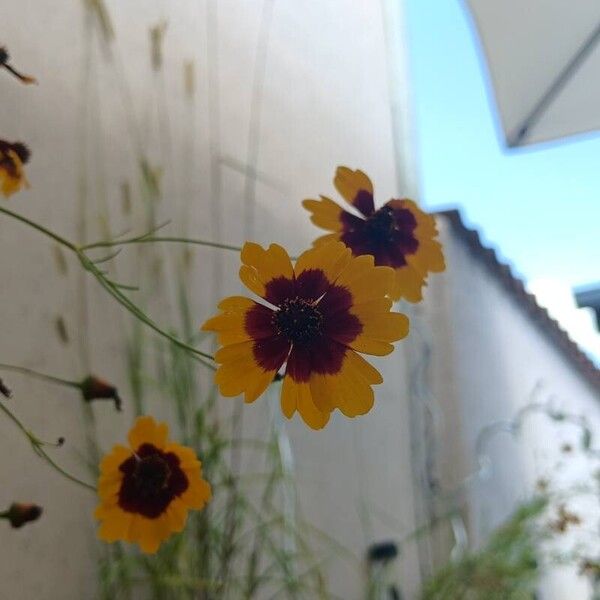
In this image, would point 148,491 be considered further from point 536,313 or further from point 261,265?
point 536,313

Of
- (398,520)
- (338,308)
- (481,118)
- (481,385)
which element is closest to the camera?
(338,308)

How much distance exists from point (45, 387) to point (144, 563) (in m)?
0.20

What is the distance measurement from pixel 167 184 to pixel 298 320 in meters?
0.65

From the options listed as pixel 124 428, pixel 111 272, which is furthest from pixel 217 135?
pixel 124 428

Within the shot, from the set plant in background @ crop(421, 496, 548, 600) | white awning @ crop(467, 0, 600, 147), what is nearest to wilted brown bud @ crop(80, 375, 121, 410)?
plant in background @ crop(421, 496, 548, 600)

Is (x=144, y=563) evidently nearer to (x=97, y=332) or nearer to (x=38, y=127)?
(x=97, y=332)

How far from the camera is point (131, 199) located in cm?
90

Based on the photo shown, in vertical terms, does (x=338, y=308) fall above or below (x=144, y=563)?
above

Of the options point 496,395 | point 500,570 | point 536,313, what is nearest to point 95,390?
point 500,570

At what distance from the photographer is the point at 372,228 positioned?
0.50 metres

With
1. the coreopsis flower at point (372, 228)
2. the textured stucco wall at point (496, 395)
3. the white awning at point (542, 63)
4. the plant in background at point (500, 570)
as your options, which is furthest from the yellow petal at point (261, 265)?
the textured stucco wall at point (496, 395)

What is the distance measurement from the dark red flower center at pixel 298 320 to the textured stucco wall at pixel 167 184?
433mm

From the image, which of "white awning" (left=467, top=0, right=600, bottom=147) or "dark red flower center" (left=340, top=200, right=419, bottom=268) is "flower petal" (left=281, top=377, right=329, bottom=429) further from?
"white awning" (left=467, top=0, right=600, bottom=147)

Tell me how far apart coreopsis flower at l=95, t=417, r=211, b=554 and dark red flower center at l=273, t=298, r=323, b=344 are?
22 cm
